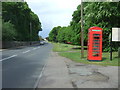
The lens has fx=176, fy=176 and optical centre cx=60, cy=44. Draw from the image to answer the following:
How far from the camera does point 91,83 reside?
22.2 ft

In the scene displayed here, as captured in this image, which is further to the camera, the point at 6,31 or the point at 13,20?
the point at 13,20

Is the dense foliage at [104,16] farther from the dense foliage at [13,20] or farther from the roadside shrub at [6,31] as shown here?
the dense foliage at [13,20]

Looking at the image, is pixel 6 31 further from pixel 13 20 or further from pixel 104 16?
pixel 104 16

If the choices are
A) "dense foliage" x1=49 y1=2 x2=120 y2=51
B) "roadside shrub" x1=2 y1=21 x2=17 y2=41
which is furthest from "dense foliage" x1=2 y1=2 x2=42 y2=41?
"dense foliage" x1=49 y1=2 x2=120 y2=51

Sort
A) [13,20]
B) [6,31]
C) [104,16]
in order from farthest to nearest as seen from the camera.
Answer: [13,20]
[6,31]
[104,16]

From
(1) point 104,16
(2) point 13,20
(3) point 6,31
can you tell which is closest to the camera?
(1) point 104,16

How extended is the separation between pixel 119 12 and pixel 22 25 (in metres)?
45.7

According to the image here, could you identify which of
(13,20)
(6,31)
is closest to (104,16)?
(6,31)

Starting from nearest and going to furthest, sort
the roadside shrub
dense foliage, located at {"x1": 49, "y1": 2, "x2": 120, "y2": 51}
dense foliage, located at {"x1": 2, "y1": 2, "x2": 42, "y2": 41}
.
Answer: dense foliage, located at {"x1": 49, "y1": 2, "x2": 120, "y2": 51}, the roadside shrub, dense foliage, located at {"x1": 2, "y1": 2, "x2": 42, "y2": 41}

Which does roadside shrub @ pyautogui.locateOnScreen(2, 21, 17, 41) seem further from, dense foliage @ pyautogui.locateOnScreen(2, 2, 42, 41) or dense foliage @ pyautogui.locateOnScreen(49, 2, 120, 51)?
dense foliage @ pyautogui.locateOnScreen(49, 2, 120, 51)

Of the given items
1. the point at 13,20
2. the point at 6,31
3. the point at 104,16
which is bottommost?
the point at 6,31

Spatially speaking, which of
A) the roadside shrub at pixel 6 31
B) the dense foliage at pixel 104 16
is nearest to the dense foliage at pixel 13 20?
the roadside shrub at pixel 6 31

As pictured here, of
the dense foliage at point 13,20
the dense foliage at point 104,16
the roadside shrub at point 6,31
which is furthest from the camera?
the dense foliage at point 13,20

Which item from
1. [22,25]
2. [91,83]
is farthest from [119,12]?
[22,25]
